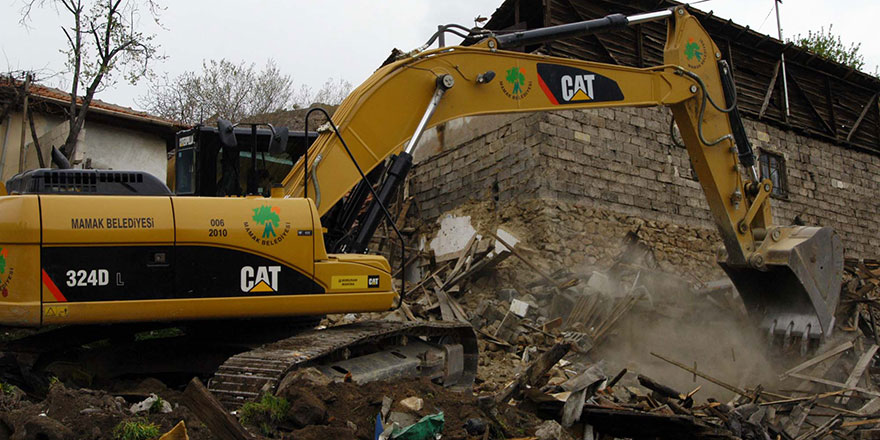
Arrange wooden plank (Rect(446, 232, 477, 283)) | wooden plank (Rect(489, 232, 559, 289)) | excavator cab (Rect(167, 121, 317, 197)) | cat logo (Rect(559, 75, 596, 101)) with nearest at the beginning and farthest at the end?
excavator cab (Rect(167, 121, 317, 197))
cat logo (Rect(559, 75, 596, 101))
wooden plank (Rect(489, 232, 559, 289))
wooden plank (Rect(446, 232, 477, 283))

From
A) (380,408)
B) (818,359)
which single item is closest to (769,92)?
(818,359)

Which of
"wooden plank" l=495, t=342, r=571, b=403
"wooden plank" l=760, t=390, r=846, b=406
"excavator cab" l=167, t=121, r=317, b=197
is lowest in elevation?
"wooden plank" l=760, t=390, r=846, b=406

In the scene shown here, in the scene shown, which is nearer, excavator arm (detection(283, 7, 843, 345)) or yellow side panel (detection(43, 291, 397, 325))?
yellow side panel (detection(43, 291, 397, 325))

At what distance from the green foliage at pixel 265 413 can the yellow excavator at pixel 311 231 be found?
15 cm

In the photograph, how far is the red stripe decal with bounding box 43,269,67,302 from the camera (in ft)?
15.1

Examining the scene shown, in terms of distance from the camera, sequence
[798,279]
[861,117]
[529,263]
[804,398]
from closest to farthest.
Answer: [804,398]
[798,279]
[529,263]
[861,117]

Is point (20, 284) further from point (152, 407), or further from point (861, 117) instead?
point (861, 117)

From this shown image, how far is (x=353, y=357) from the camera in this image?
Result: 5605mm

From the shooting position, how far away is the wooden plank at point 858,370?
7.93m

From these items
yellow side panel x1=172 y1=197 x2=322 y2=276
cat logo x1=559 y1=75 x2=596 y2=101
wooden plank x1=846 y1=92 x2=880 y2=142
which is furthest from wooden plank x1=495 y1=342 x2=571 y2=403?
wooden plank x1=846 y1=92 x2=880 y2=142

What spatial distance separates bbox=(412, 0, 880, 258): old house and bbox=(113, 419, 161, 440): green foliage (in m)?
9.15

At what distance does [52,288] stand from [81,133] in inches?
469

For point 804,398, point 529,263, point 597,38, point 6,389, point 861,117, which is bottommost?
point 804,398

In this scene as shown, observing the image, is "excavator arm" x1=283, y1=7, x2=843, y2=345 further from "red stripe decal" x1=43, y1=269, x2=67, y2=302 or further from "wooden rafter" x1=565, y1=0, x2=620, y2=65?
"wooden rafter" x1=565, y1=0, x2=620, y2=65
